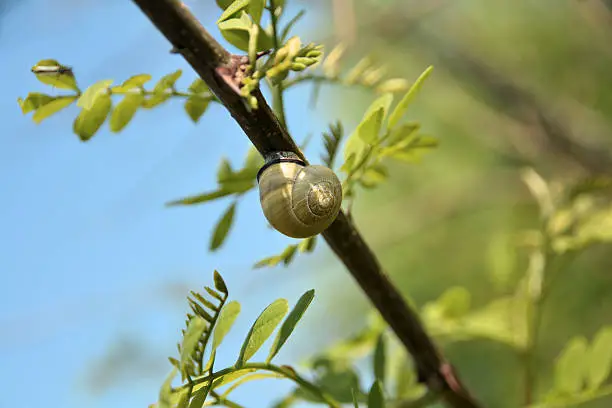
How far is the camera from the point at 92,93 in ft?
1.00

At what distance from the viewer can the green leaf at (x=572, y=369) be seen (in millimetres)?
456

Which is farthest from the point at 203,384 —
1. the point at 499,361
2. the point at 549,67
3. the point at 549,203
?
the point at 549,67

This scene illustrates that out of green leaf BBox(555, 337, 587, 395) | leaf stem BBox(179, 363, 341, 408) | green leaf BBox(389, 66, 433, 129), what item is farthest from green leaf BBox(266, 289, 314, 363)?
green leaf BBox(555, 337, 587, 395)

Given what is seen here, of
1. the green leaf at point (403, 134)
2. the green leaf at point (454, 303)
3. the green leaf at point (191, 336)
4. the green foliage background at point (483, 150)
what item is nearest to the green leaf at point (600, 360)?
the green leaf at point (454, 303)

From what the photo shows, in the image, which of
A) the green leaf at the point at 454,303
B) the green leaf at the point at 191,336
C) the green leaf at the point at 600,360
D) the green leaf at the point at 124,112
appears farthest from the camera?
the green leaf at the point at 454,303

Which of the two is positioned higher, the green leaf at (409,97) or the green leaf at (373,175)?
the green leaf at (409,97)

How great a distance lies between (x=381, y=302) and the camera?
0.37 metres

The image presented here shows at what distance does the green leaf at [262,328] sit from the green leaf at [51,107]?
6.0 inches

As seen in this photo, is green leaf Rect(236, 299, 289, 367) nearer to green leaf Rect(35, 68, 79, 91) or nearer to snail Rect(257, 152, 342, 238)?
snail Rect(257, 152, 342, 238)

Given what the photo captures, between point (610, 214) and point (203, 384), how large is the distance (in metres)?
0.43

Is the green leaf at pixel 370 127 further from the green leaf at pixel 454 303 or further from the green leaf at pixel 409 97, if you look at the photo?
the green leaf at pixel 454 303

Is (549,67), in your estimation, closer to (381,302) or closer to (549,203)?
(549,203)

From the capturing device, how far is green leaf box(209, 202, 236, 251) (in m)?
0.38

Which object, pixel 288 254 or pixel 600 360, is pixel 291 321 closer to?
pixel 288 254
